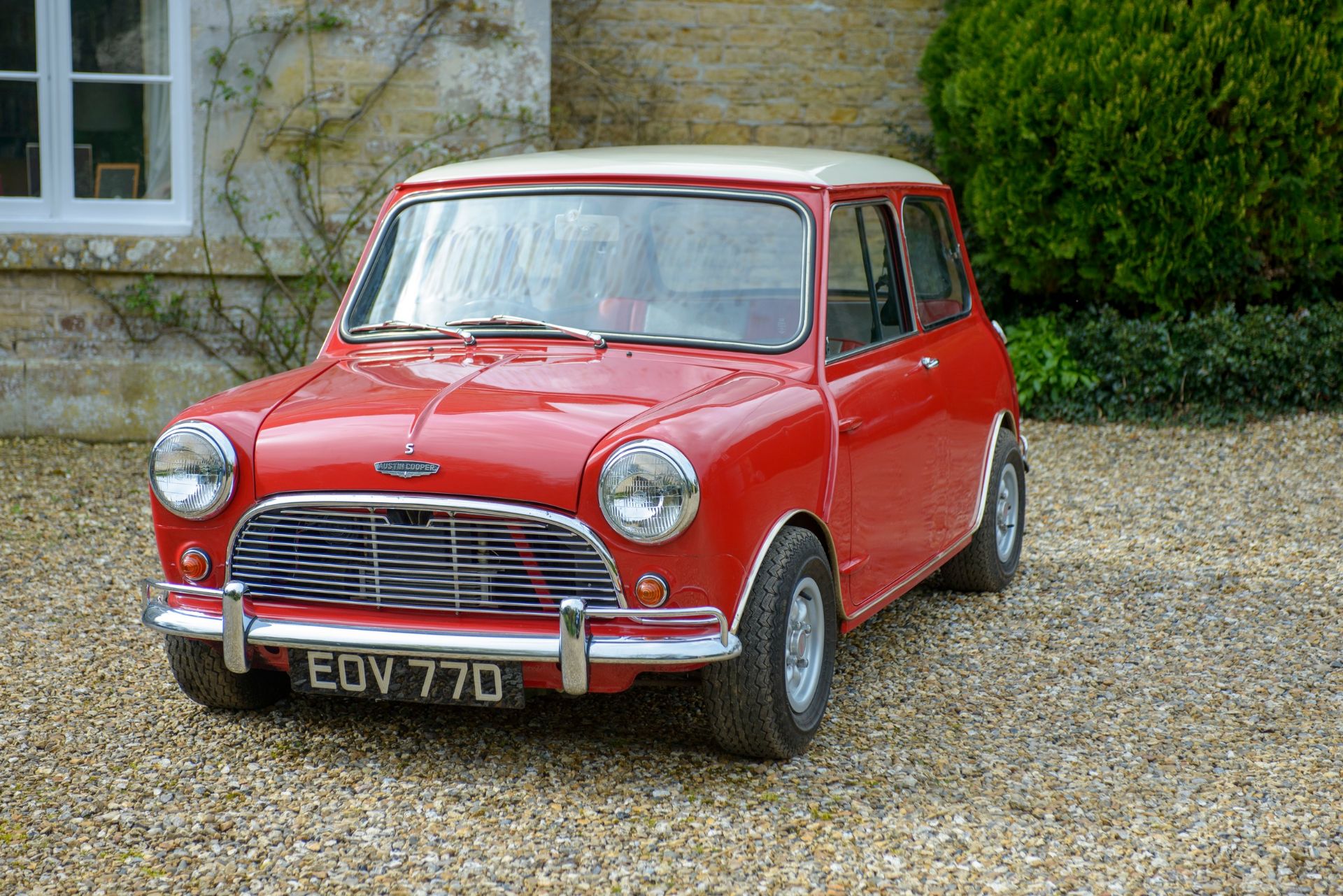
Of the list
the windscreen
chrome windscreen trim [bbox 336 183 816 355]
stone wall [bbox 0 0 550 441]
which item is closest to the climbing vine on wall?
stone wall [bbox 0 0 550 441]

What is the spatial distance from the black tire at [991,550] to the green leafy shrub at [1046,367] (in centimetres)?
351

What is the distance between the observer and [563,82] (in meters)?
9.56

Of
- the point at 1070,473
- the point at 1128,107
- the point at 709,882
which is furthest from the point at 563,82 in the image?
the point at 709,882

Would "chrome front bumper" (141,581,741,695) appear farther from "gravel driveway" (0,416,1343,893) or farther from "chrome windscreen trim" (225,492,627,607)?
"gravel driveway" (0,416,1343,893)

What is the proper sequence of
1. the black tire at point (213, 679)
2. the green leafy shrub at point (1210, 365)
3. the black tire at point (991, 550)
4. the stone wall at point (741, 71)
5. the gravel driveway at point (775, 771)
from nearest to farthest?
the gravel driveway at point (775, 771) < the black tire at point (213, 679) < the black tire at point (991, 550) < the green leafy shrub at point (1210, 365) < the stone wall at point (741, 71)

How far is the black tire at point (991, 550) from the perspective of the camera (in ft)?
17.2

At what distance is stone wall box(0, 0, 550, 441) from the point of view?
26.0 feet

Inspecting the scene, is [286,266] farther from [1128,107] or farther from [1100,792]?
[1100,792]

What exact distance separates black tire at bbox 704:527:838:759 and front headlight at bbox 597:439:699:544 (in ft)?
1.13

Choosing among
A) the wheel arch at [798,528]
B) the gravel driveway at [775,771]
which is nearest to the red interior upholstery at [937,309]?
the gravel driveway at [775,771]

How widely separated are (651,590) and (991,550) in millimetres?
2406

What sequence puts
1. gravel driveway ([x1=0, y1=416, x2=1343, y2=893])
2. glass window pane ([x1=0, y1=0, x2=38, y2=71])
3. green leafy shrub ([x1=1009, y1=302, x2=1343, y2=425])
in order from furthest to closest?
green leafy shrub ([x1=1009, y1=302, x2=1343, y2=425]) < glass window pane ([x1=0, y1=0, x2=38, y2=71]) < gravel driveway ([x1=0, y1=416, x2=1343, y2=893])

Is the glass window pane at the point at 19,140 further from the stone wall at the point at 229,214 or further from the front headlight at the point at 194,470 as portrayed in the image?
the front headlight at the point at 194,470

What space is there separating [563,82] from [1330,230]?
16.5 ft
